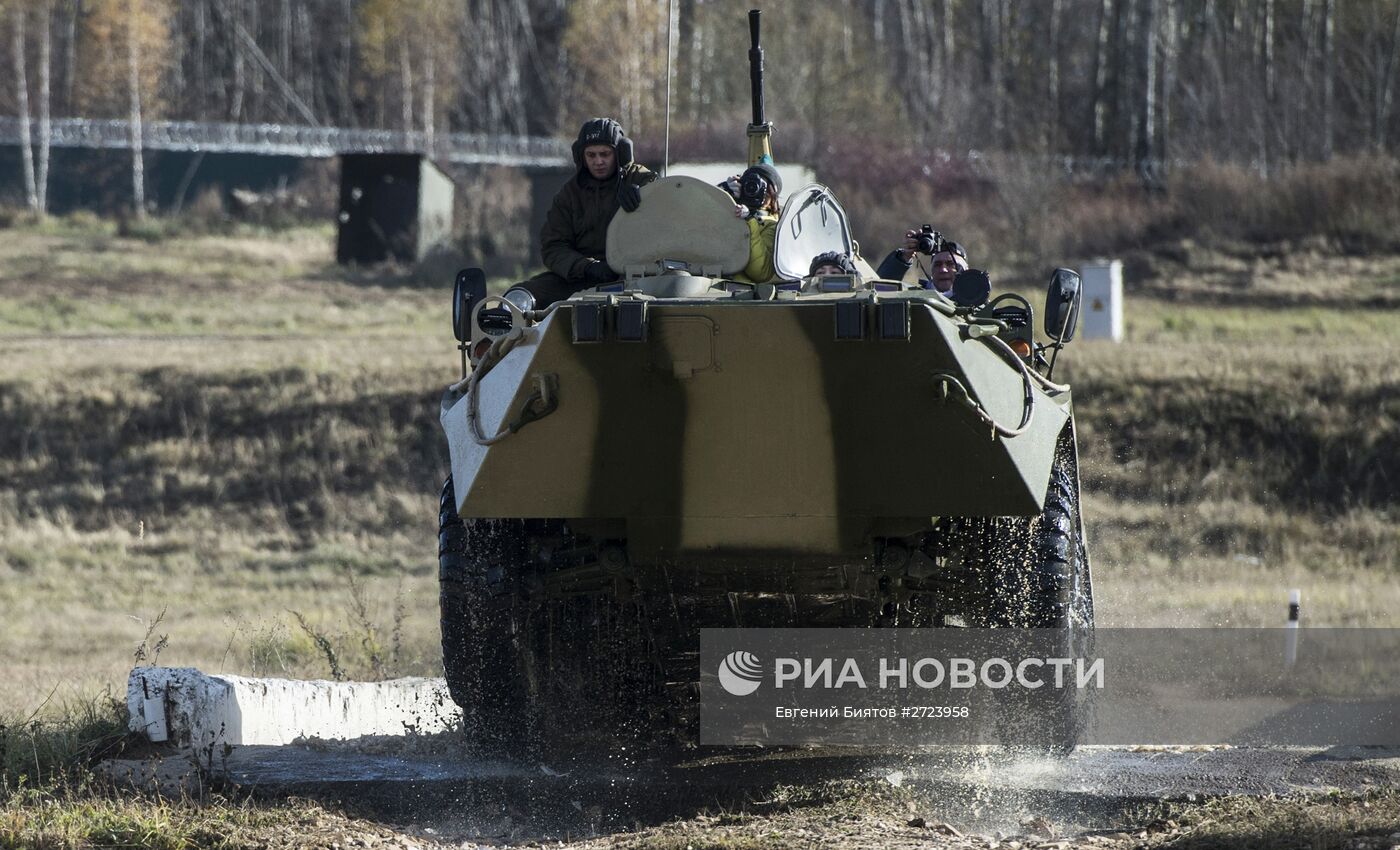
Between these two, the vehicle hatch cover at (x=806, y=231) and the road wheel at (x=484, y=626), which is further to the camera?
the vehicle hatch cover at (x=806, y=231)

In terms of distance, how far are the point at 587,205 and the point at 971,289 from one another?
5.94 ft

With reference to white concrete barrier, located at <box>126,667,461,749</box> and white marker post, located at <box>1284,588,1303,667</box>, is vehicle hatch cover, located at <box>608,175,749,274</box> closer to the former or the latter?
white concrete barrier, located at <box>126,667,461,749</box>

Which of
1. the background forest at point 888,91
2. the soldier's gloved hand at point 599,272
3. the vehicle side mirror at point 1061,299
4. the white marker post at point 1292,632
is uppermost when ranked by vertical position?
the background forest at point 888,91

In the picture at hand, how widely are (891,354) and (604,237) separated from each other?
82.2 inches

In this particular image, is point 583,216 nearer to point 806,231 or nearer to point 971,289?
point 806,231

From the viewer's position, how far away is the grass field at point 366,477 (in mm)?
13195

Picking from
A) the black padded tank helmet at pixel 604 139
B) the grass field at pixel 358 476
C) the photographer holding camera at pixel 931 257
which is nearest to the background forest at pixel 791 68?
the grass field at pixel 358 476

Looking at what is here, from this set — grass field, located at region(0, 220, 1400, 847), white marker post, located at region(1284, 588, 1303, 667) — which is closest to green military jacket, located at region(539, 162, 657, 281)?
grass field, located at region(0, 220, 1400, 847)

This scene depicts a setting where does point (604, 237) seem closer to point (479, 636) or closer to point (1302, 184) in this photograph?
point (479, 636)

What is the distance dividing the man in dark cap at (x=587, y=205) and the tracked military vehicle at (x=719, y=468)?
1.37 ft

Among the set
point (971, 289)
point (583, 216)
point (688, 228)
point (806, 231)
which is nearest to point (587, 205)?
point (583, 216)

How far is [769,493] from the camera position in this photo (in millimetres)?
6027

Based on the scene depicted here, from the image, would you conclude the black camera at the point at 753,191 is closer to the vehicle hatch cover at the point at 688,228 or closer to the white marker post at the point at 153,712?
the vehicle hatch cover at the point at 688,228

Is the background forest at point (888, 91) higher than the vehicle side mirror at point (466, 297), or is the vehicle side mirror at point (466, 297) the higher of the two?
the background forest at point (888, 91)
